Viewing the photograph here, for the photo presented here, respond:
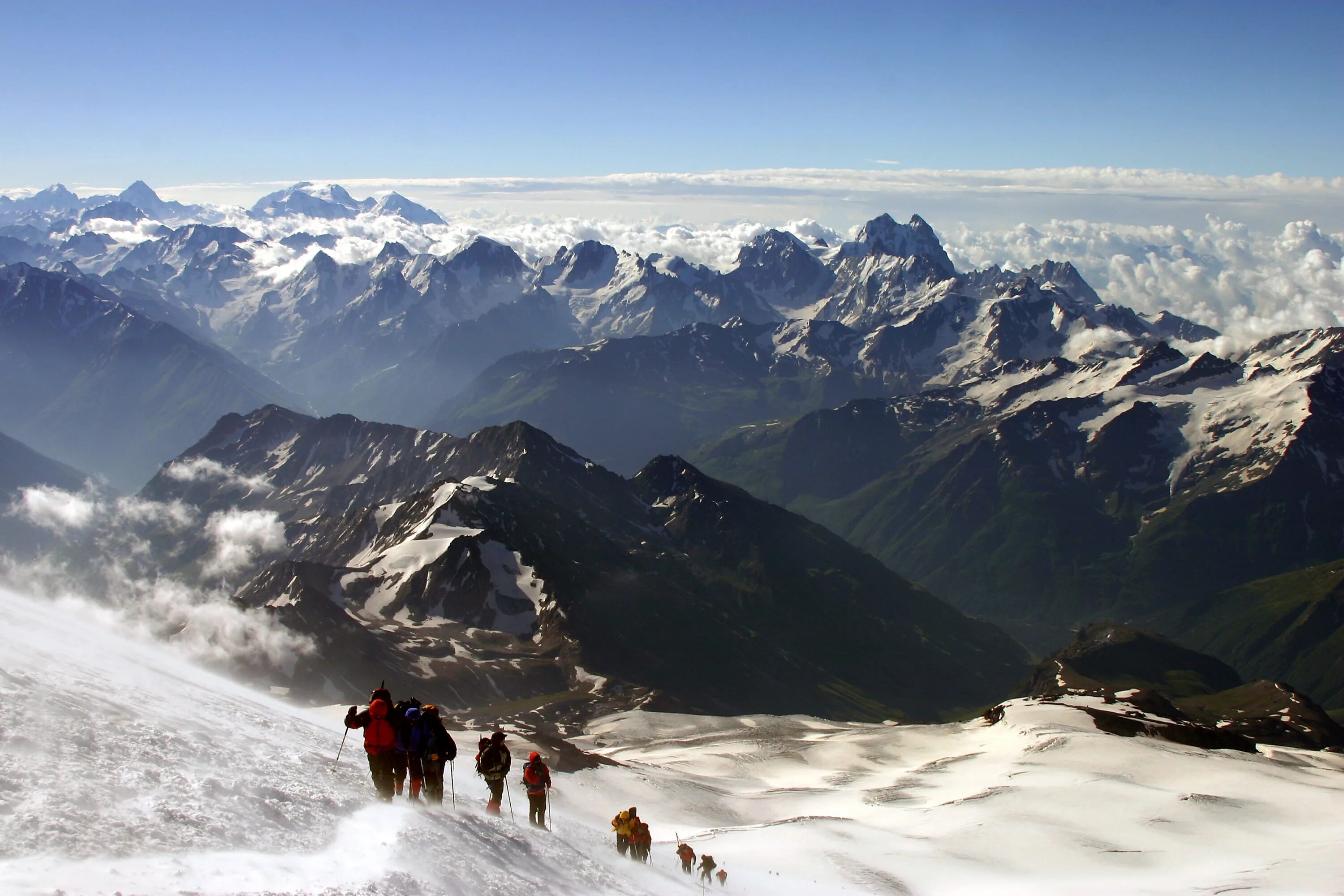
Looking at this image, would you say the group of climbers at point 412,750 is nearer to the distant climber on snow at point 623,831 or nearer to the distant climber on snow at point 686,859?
the distant climber on snow at point 623,831

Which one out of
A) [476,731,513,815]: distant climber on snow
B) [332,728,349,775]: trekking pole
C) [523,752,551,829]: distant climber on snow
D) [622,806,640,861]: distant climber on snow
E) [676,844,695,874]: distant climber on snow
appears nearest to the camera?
[332,728,349,775]: trekking pole

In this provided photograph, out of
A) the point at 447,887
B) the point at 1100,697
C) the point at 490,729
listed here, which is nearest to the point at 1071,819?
the point at 447,887

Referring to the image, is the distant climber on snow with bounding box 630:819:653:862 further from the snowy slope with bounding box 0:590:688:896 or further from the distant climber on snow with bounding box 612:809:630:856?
the snowy slope with bounding box 0:590:688:896

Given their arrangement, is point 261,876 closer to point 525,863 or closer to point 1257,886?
point 525,863

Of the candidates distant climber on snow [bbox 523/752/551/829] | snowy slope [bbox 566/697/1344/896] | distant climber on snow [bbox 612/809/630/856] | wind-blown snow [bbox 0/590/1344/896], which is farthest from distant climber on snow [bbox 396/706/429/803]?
snowy slope [bbox 566/697/1344/896]

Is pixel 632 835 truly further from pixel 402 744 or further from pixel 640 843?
pixel 402 744

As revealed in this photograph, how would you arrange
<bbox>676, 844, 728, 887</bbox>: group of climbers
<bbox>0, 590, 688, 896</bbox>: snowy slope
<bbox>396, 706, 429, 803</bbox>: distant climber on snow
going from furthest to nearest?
<bbox>676, 844, 728, 887</bbox>: group of climbers < <bbox>396, 706, 429, 803</bbox>: distant climber on snow < <bbox>0, 590, 688, 896</bbox>: snowy slope
